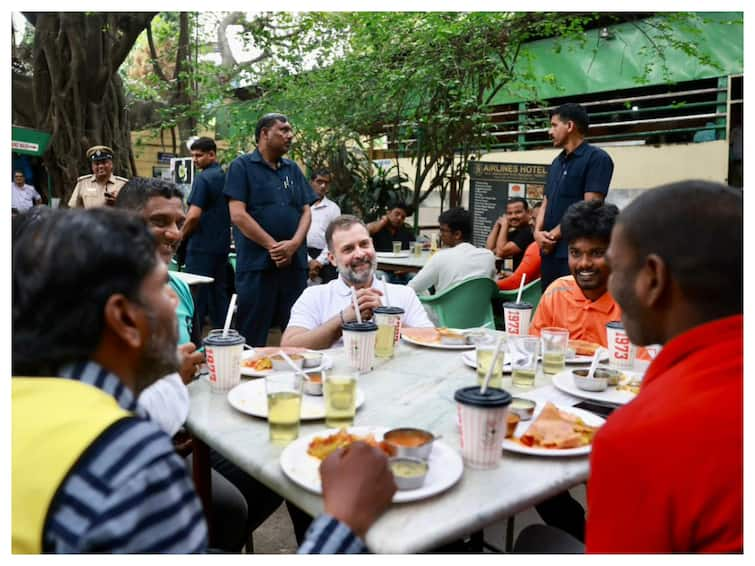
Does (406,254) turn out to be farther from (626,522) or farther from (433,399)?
(626,522)

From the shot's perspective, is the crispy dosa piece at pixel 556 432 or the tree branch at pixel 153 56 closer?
the crispy dosa piece at pixel 556 432

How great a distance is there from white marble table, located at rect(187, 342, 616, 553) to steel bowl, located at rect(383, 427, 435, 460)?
11 cm

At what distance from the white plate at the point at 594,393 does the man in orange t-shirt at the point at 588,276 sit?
0.76 metres

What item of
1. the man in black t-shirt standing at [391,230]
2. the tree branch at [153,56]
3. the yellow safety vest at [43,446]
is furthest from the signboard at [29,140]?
the yellow safety vest at [43,446]

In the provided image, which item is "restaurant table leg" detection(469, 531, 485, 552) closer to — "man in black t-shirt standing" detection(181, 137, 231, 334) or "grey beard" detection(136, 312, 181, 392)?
"grey beard" detection(136, 312, 181, 392)

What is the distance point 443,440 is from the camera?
5.40 ft

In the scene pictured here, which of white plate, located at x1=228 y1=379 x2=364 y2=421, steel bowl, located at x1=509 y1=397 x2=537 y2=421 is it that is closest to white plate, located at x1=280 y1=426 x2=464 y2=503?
white plate, located at x1=228 y1=379 x2=364 y2=421

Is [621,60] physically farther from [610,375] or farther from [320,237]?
[610,375]

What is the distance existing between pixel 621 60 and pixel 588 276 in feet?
28.1

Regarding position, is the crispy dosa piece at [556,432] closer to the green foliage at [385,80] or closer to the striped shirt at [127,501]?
the striped shirt at [127,501]

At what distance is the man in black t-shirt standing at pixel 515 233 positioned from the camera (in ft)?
20.7

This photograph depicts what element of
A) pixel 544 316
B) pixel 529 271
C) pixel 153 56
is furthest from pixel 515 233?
pixel 153 56

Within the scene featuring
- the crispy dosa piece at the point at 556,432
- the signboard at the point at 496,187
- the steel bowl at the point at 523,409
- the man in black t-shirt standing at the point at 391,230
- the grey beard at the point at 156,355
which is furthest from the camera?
the man in black t-shirt standing at the point at 391,230
